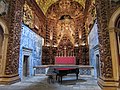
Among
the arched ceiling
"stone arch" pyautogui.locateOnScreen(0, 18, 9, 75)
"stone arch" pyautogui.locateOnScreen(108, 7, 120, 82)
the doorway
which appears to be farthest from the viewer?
the arched ceiling

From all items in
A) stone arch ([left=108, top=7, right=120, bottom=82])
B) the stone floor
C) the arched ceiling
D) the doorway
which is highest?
the arched ceiling

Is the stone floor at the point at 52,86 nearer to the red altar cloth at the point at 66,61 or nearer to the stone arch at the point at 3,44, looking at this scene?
the stone arch at the point at 3,44

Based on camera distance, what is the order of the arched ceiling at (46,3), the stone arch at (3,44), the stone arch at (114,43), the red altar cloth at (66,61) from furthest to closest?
the arched ceiling at (46,3) → the red altar cloth at (66,61) → the stone arch at (3,44) → the stone arch at (114,43)

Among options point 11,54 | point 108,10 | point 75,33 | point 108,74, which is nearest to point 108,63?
point 108,74

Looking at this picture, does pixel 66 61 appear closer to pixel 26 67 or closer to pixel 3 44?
pixel 26 67

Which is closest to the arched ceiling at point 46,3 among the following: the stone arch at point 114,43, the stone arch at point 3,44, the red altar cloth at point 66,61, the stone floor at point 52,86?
the red altar cloth at point 66,61

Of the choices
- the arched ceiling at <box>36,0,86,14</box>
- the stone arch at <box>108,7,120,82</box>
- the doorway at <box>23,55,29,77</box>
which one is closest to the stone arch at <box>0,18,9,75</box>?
the doorway at <box>23,55,29,77</box>

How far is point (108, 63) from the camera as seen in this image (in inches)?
181

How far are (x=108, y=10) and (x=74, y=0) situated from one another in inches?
362

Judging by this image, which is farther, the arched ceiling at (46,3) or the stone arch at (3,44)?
the arched ceiling at (46,3)

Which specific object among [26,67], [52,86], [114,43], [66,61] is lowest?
[52,86]

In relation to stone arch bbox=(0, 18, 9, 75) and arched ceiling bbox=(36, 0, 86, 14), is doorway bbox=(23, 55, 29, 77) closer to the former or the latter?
stone arch bbox=(0, 18, 9, 75)

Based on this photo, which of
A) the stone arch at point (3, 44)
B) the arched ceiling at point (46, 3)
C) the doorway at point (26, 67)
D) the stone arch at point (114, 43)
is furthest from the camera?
the arched ceiling at point (46, 3)

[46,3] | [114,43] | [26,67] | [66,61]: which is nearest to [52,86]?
[114,43]
